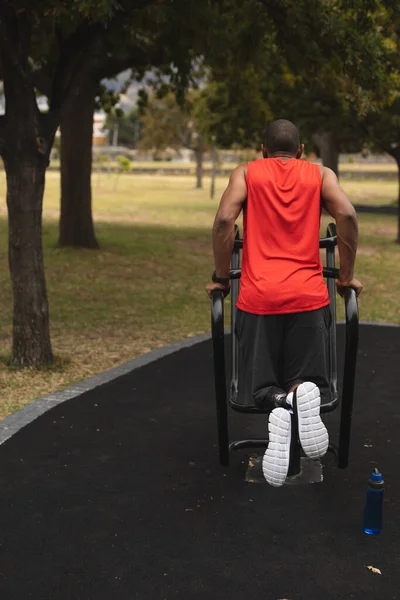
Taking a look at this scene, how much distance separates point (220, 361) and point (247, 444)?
2.89 feet

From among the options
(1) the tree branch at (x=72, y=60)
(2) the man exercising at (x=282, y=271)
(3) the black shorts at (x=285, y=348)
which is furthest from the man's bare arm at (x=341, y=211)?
(1) the tree branch at (x=72, y=60)

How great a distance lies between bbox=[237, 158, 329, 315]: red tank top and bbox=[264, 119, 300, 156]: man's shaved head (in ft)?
0.33

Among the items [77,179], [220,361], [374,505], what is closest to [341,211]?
[220,361]

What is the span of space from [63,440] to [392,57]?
24.5 ft

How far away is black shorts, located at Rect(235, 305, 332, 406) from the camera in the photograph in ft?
15.7

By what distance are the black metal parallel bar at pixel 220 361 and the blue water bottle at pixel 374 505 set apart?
3.20ft

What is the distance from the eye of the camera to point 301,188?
4.62 metres

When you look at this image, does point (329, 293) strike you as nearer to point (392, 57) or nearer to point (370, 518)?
point (370, 518)

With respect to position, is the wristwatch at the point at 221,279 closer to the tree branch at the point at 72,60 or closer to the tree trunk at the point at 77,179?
the tree branch at the point at 72,60

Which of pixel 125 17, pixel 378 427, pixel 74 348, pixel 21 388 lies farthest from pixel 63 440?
pixel 125 17

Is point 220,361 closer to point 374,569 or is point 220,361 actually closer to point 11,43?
point 374,569

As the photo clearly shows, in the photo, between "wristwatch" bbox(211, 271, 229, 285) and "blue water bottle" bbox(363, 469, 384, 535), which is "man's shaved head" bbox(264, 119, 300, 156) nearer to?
"wristwatch" bbox(211, 271, 229, 285)

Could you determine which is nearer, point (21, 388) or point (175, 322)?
point (21, 388)

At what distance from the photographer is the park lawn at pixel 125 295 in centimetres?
853
